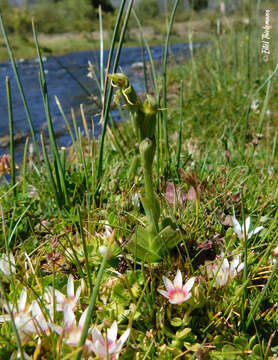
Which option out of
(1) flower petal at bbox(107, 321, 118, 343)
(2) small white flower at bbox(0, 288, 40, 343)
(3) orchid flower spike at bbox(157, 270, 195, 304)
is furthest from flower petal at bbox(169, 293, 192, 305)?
(2) small white flower at bbox(0, 288, 40, 343)

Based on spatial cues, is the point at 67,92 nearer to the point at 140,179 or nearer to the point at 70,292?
the point at 140,179

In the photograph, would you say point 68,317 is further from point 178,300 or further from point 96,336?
point 178,300

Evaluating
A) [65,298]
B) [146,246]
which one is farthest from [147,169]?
[65,298]

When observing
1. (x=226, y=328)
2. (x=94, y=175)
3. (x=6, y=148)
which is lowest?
(x=6, y=148)

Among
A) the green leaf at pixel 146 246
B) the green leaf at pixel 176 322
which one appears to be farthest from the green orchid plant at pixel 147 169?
the green leaf at pixel 176 322

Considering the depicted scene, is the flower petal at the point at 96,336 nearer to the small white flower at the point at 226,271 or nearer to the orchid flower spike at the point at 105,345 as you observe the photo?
the orchid flower spike at the point at 105,345

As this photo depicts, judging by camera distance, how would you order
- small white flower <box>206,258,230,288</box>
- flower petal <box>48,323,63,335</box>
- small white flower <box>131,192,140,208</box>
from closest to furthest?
1. flower petal <box>48,323,63,335</box>
2. small white flower <box>206,258,230,288</box>
3. small white flower <box>131,192,140,208</box>

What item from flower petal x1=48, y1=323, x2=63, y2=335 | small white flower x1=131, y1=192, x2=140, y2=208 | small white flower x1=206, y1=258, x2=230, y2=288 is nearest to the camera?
flower petal x1=48, y1=323, x2=63, y2=335

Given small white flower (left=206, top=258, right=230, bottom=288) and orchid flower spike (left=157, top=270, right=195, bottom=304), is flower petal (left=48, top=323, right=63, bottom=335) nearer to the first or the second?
orchid flower spike (left=157, top=270, right=195, bottom=304)

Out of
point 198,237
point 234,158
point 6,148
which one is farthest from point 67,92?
point 198,237
